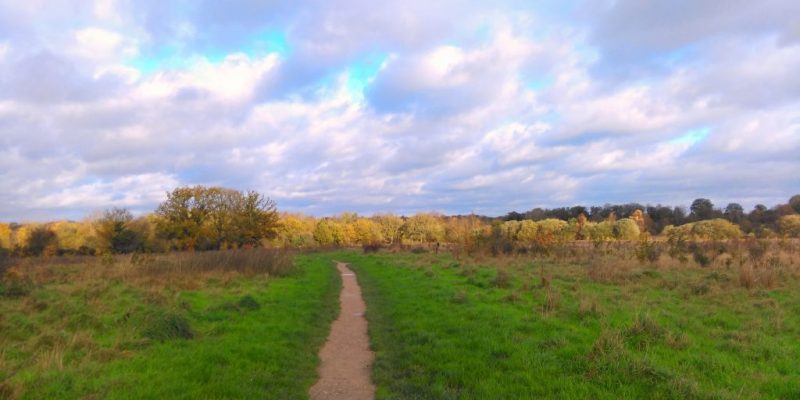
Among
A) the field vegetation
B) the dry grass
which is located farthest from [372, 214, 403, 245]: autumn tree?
the field vegetation

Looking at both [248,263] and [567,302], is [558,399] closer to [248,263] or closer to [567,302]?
[567,302]

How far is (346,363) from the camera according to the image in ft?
28.7

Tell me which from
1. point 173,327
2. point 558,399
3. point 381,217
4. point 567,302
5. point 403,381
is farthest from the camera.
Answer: point 381,217

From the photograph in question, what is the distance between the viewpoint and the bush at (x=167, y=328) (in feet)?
30.7

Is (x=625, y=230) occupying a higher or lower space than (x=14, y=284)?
higher

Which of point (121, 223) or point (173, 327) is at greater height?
point (121, 223)

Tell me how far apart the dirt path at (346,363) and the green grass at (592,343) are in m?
0.25

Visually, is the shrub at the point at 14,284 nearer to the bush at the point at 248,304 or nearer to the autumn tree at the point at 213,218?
the bush at the point at 248,304

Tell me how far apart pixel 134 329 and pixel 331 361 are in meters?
3.91

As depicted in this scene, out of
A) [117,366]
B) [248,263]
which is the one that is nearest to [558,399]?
[117,366]

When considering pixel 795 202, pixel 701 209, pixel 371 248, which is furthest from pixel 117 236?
pixel 795 202

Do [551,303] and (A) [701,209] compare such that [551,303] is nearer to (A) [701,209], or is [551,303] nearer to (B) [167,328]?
(B) [167,328]

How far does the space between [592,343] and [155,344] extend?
24.1 ft

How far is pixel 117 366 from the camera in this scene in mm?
7473
